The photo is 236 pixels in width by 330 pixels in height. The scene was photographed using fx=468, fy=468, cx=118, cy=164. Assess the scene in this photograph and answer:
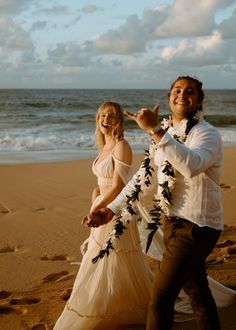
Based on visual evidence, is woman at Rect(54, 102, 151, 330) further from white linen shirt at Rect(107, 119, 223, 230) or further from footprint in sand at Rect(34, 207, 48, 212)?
footprint in sand at Rect(34, 207, 48, 212)

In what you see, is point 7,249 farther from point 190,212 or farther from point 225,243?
point 190,212

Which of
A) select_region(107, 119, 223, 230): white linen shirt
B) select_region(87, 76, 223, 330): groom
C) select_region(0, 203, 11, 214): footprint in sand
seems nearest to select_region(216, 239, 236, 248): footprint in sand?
select_region(87, 76, 223, 330): groom

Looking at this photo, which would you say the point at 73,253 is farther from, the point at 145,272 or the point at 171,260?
the point at 171,260

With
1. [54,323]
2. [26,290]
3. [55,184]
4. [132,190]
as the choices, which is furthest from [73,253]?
[55,184]

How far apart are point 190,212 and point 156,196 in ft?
0.97

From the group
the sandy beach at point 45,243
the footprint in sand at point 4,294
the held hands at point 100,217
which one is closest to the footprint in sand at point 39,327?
the sandy beach at point 45,243

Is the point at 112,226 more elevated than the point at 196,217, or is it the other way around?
the point at 196,217

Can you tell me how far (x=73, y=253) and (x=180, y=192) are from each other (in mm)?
3387

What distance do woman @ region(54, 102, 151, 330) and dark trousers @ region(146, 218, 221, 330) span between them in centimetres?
88

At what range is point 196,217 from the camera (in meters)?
2.90

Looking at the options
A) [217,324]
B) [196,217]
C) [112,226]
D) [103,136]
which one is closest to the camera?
[196,217]

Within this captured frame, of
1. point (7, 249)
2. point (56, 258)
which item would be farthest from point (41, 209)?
point (56, 258)

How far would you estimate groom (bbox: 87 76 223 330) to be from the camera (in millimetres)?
2844

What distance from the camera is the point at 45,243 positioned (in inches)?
253
